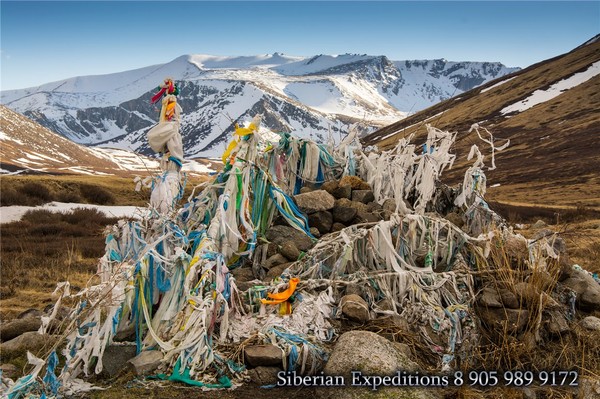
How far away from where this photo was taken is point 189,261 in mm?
6609

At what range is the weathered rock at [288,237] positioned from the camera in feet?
27.1

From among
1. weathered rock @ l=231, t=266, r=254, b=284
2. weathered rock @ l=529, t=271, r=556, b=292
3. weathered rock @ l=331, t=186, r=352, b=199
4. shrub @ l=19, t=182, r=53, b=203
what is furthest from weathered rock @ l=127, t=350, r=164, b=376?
shrub @ l=19, t=182, r=53, b=203

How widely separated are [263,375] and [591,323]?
4.44 metres

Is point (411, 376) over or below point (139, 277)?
below

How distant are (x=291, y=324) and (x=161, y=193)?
4143 millimetres

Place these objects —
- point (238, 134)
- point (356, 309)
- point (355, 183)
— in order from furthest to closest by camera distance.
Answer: point (355, 183) → point (238, 134) → point (356, 309)

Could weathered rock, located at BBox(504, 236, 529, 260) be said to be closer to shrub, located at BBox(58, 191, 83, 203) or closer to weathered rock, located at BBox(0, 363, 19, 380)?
weathered rock, located at BBox(0, 363, 19, 380)

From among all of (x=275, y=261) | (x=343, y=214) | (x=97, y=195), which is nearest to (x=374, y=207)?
(x=343, y=214)

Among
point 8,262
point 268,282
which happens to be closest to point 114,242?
point 268,282

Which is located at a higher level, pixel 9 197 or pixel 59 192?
pixel 9 197

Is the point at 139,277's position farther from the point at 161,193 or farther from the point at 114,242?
the point at 161,193

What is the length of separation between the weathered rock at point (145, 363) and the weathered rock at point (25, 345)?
1.78 m

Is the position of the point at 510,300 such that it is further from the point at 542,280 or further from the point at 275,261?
the point at 275,261

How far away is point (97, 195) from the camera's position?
3881 centimetres
